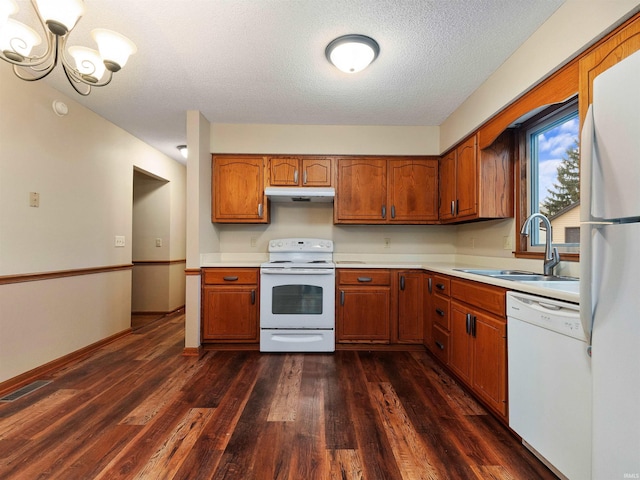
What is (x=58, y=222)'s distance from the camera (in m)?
2.60

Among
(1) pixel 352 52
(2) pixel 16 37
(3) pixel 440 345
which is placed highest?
(1) pixel 352 52

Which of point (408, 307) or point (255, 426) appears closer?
point (255, 426)

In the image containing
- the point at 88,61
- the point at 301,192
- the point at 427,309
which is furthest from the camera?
the point at 301,192

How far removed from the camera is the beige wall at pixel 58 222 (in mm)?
2201

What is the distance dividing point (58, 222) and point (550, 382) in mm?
3603

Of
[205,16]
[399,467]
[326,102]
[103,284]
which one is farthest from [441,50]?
[103,284]

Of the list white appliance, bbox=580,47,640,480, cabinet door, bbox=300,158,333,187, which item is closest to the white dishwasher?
white appliance, bbox=580,47,640,480

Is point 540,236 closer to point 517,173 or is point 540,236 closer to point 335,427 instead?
point 517,173

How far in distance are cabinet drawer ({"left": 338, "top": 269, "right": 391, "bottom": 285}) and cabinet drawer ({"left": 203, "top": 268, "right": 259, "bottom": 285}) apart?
87 cm

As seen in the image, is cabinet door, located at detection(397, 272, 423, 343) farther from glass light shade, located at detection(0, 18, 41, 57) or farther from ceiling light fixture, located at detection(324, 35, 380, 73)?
glass light shade, located at detection(0, 18, 41, 57)

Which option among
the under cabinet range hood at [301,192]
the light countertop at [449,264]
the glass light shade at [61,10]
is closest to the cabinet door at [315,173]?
the under cabinet range hood at [301,192]

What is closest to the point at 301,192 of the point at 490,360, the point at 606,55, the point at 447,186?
the point at 447,186

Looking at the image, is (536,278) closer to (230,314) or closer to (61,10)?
(230,314)

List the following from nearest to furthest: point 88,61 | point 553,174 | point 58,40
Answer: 1. point 58,40
2. point 88,61
3. point 553,174
